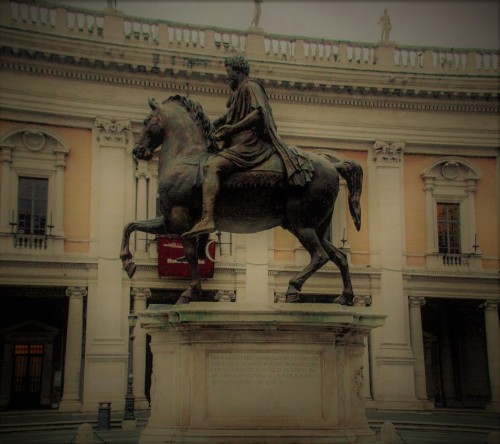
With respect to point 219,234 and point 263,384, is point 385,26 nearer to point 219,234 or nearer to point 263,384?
point 219,234

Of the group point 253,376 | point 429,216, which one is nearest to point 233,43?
point 429,216

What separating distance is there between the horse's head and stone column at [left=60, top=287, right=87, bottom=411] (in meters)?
16.6

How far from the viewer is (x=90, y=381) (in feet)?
81.5

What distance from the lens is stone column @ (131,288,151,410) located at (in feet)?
82.9

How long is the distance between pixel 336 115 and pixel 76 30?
9675 mm

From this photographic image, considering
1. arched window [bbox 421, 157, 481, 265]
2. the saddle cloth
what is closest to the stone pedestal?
the saddle cloth

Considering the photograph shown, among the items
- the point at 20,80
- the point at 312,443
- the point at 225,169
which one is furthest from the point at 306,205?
the point at 20,80

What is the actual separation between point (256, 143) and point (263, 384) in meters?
2.91

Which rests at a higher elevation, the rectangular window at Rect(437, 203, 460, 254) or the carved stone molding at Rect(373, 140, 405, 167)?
the carved stone molding at Rect(373, 140, 405, 167)

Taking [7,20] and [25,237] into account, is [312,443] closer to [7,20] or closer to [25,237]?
[25,237]

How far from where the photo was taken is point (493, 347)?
28109 mm

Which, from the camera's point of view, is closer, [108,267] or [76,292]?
[76,292]

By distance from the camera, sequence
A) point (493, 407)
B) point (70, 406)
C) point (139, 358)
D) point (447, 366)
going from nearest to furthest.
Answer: point (70, 406), point (139, 358), point (493, 407), point (447, 366)

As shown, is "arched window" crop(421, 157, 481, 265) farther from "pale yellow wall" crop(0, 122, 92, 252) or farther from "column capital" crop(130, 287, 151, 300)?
"pale yellow wall" crop(0, 122, 92, 252)
